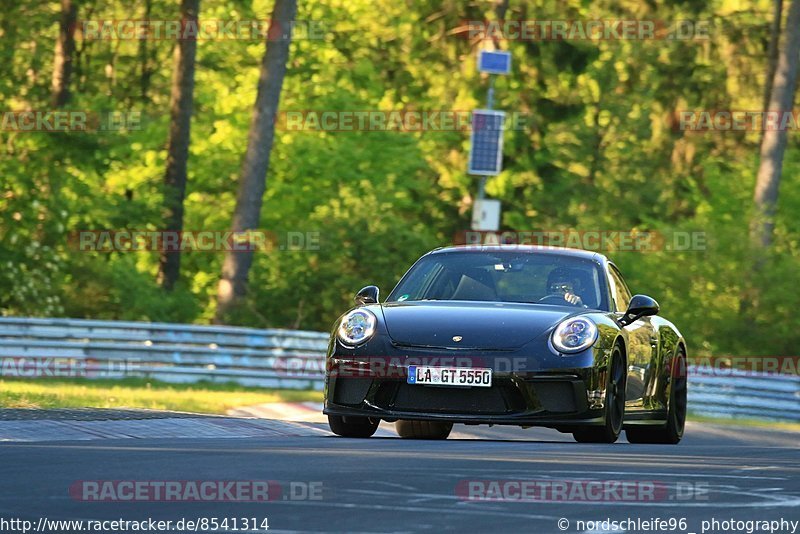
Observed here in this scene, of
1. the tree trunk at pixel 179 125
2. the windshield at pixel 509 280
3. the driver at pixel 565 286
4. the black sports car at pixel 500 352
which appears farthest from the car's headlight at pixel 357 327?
the tree trunk at pixel 179 125

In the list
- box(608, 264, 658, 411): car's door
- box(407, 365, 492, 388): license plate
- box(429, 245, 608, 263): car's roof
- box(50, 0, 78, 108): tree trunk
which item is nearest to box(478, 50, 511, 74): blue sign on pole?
box(50, 0, 78, 108): tree trunk

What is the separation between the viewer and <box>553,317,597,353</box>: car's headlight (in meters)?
13.2

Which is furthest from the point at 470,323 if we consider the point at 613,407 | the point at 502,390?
the point at 613,407

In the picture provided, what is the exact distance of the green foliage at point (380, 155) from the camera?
3603cm

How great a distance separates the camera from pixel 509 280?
1482 centimetres

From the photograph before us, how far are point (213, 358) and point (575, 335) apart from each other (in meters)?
18.0

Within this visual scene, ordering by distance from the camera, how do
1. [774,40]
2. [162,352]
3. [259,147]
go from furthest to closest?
[774,40]
[259,147]
[162,352]

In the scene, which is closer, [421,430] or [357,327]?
[357,327]

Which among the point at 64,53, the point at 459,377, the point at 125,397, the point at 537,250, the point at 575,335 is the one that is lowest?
the point at 125,397

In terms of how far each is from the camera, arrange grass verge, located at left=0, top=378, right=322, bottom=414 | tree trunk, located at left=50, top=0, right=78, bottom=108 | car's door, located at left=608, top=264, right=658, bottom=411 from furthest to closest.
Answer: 1. tree trunk, located at left=50, top=0, right=78, bottom=108
2. grass verge, located at left=0, top=378, right=322, bottom=414
3. car's door, located at left=608, top=264, right=658, bottom=411

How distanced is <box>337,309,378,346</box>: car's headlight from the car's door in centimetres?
201

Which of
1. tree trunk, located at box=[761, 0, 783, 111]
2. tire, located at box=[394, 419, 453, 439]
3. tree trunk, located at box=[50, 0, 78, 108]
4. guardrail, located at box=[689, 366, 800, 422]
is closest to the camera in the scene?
tire, located at box=[394, 419, 453, 439]

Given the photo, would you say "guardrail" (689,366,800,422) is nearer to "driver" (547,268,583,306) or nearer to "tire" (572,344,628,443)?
"driver" (547,268,583,306)

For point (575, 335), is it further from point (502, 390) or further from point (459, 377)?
point (459, 377)
